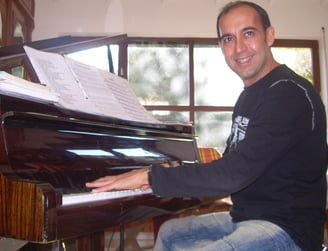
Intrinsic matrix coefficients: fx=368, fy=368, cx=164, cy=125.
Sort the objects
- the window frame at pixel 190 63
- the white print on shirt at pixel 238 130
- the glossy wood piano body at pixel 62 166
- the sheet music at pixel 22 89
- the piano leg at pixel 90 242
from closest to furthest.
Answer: the glossy wood piano body at pixel 62 166
the sheet music at pixel 22 89
the white print on shirt at pixel 238 130
the piano leg at pixel 90 242
the window frame at pixel 190 63

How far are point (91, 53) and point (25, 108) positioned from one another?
3.05 metres

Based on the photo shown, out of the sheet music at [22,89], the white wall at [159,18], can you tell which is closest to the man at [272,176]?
the sheet music at [22,89]

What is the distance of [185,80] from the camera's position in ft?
13.5

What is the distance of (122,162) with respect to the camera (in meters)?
1.36

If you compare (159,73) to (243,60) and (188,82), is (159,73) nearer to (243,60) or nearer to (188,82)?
(188,82)

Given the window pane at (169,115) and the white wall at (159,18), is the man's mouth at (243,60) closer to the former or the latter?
the window pane at (169,115)

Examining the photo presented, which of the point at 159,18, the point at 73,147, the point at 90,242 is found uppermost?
the point at 159,18

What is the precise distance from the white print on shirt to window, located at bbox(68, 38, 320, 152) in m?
2.70

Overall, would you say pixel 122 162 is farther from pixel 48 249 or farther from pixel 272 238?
pixel 272 238

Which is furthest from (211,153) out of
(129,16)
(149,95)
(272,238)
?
(129,16)

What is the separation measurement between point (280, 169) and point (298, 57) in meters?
3.51

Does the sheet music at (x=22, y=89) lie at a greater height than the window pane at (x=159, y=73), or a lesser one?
lesser

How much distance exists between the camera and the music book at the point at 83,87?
51.1 inches

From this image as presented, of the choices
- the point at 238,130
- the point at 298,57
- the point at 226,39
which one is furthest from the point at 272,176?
the point at 298,57
